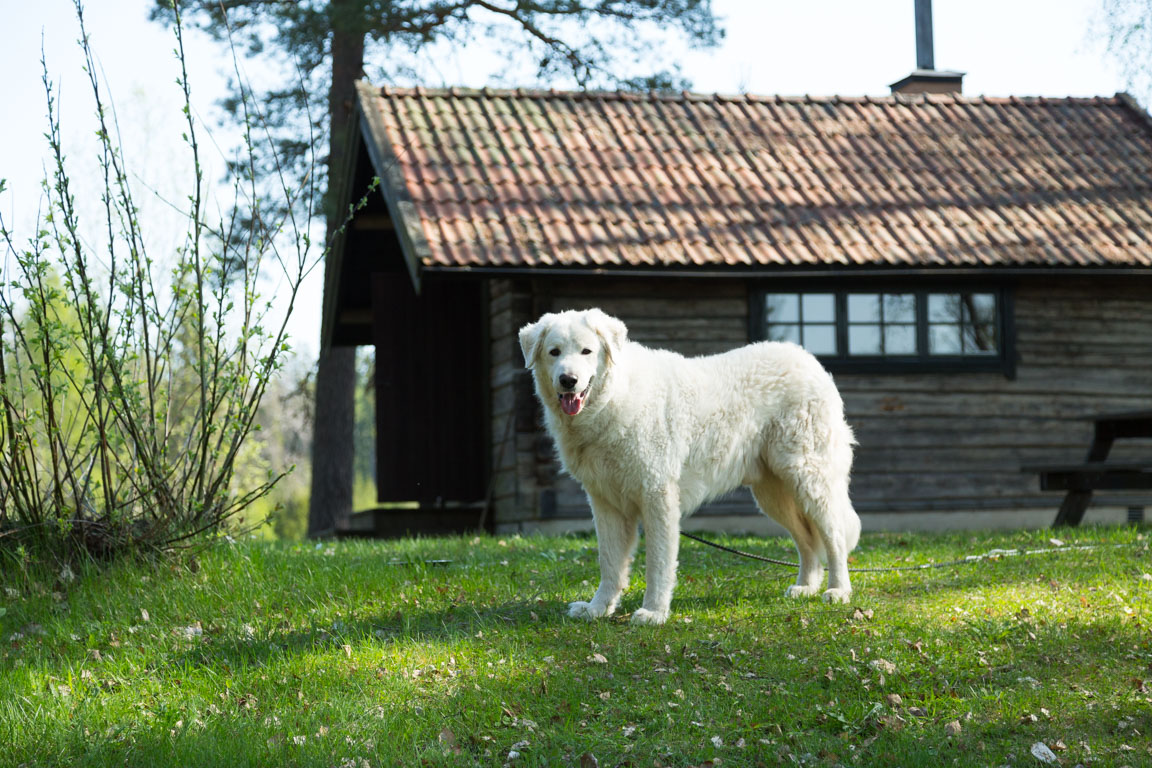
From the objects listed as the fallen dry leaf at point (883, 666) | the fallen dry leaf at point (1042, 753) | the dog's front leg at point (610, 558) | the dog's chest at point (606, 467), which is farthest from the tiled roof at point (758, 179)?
the fallen dry leaf at point (1042, 753)

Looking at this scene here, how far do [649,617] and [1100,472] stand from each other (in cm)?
674

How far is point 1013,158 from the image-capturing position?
1414 centimetres

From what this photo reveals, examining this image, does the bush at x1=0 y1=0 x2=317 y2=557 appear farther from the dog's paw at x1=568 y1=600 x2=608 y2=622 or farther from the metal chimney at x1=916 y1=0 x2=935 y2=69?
the metal chimney at x1=916 y1=0 x2=935 y2=69

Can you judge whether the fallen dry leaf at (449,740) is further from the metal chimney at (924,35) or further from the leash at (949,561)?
the metal chimney at (924,35)

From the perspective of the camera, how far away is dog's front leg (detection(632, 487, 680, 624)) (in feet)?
19.6

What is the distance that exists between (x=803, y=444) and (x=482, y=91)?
9017mm

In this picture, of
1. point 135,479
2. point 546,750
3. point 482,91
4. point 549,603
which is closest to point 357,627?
point 549,603

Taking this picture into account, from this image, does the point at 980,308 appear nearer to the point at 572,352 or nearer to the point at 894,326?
the point at 894,326

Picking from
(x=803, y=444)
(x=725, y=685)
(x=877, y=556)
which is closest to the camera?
(x=725, y=685)

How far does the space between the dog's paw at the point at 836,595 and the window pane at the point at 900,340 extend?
22.0 ft

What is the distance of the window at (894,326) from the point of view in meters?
12.5

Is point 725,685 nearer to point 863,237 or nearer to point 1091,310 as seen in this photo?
point 863,237

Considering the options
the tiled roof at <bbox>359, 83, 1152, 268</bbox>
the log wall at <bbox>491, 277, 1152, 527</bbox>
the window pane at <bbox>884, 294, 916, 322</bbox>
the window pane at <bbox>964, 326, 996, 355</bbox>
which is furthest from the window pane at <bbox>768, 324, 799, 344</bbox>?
the window pane at <bbox>964, 326, 996, 355</bbox>

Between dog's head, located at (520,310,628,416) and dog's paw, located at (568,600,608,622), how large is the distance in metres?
1.08
